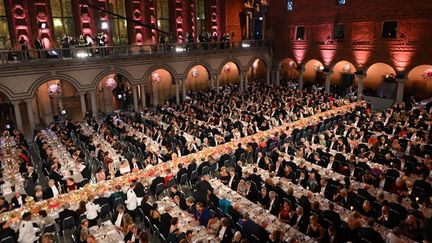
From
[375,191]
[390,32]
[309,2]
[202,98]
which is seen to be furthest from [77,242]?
[309,2]

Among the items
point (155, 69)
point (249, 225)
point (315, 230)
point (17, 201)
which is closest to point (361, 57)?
point (155, 69)

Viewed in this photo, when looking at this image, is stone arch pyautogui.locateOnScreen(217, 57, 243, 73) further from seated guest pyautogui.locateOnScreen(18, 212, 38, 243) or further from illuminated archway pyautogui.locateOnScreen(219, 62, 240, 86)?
seated guest pyautogui.locateOnScreen(18, 212, 38, 243)

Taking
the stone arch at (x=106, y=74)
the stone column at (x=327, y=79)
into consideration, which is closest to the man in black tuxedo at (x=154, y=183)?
the stone arch at (x=106, y=74)

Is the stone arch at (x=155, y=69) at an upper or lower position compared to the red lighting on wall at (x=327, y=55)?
lower

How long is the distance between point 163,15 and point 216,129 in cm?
1964

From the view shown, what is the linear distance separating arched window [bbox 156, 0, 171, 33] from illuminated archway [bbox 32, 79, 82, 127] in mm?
11459

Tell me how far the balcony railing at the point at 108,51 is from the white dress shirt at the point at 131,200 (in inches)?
618

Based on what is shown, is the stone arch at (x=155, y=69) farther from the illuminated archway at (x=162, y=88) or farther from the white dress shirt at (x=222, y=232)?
the white dress shirt at (x=222, y=232)

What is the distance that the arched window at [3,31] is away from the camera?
2633 centimetres

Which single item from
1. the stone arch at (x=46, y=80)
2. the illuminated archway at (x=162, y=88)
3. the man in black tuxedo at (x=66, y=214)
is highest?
the stone arch at (x=46, y=80)

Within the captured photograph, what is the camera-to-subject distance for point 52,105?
1129 inches

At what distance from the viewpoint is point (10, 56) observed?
73.8ft

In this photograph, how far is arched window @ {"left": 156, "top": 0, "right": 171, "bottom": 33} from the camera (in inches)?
1366

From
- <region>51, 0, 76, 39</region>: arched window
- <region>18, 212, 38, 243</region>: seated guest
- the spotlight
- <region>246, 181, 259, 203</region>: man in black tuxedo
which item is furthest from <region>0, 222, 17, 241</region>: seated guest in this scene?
the spotlight
